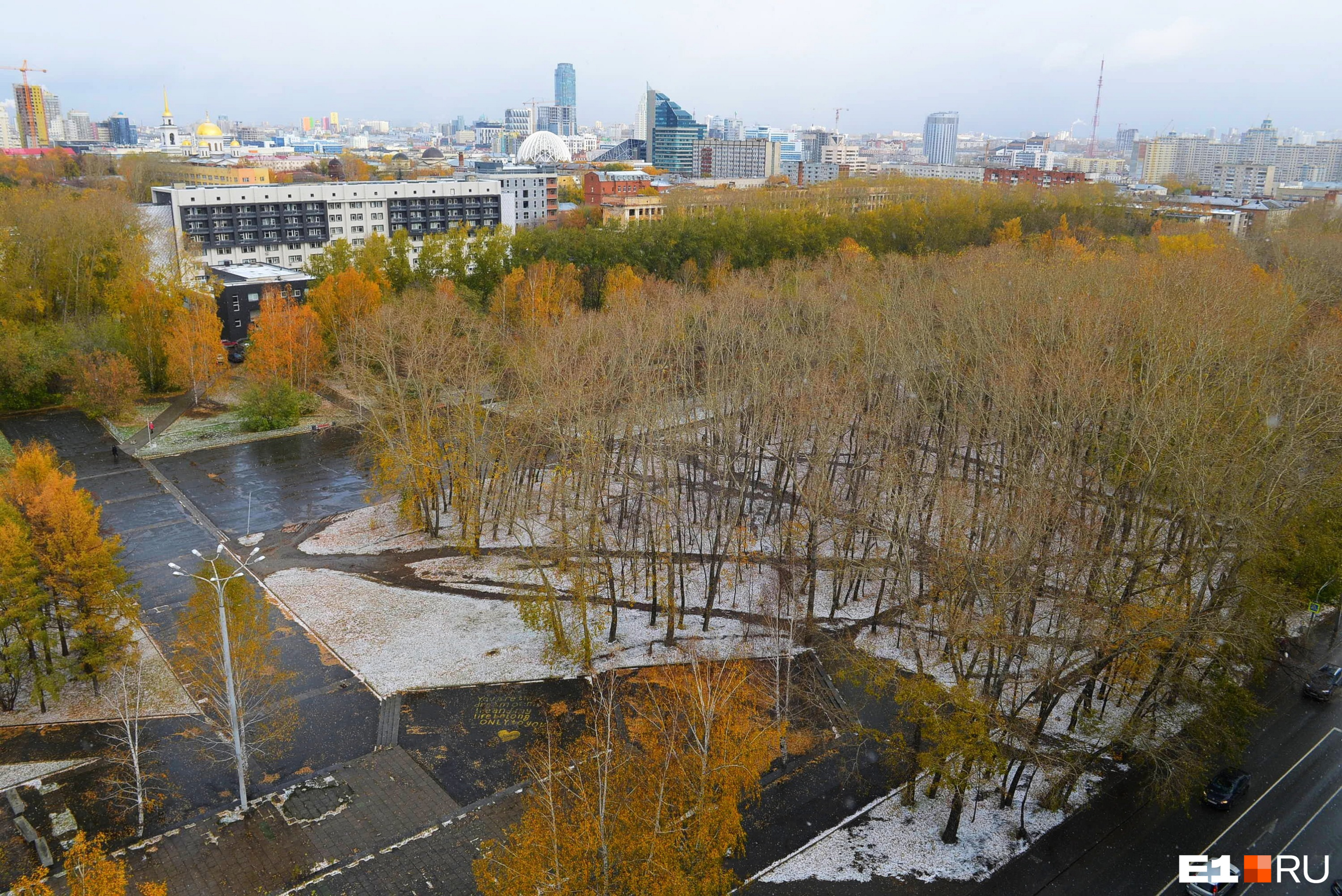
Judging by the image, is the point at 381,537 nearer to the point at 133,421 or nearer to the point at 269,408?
the point at 269,408

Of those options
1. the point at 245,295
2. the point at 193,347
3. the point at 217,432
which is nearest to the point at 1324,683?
the point at 217,432

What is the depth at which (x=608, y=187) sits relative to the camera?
341ft

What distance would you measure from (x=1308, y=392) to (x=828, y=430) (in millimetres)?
14097

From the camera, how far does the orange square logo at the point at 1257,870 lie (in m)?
17.6

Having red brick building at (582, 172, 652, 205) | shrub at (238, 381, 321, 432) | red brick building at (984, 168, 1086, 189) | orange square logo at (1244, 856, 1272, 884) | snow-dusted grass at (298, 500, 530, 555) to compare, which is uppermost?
red brick building at (984, 168, 1086, 189)

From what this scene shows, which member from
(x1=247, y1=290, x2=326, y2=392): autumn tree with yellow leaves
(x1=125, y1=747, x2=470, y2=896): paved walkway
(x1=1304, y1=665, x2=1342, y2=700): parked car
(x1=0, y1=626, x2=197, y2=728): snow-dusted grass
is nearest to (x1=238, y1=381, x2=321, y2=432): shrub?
(x1=247, y1=290, x2=326, y2=392): autumn tree with yellow leaves

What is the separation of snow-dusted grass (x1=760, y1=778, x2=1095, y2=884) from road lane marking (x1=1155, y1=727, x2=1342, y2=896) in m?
2.32

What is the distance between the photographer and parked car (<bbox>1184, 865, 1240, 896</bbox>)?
16.9 metres

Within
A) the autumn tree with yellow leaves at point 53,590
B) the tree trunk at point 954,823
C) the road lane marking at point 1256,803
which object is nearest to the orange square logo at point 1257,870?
the road lane marking at point 1256,803

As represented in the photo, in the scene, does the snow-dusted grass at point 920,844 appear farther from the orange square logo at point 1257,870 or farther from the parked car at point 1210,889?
the orange square logo at point 1257,870

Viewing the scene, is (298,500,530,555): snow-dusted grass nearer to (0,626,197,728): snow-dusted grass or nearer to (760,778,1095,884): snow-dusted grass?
(0,626,197,728): snow-dusted grass

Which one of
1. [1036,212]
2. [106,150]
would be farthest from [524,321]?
[106,150]

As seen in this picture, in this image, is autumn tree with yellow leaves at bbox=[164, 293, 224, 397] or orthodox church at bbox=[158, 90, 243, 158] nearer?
autumn tree with yellow leaves at bbox=[164, 293, 224, 397]

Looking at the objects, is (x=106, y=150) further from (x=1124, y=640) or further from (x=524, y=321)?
(x=1124, y=640)
